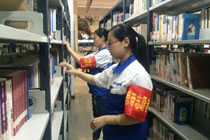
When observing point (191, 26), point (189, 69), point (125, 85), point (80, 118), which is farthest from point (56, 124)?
point (80, 118)

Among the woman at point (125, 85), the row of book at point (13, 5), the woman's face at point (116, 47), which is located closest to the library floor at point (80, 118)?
the woman at point (125, 85)

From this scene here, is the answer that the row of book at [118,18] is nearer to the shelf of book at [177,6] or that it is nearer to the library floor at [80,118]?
the shelf of book at [177,6]

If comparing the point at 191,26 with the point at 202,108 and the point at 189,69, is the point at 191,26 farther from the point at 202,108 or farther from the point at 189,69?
the point at 202,108

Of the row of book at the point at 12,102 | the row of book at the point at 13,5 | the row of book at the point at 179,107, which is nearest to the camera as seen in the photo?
the row of book at the point at 12,102

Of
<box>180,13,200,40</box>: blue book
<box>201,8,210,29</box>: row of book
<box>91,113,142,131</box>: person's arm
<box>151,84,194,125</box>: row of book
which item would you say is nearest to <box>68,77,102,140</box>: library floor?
<box>151,84,194,125</box>: row of book

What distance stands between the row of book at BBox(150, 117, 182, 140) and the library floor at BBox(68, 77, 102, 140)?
3.36 ft

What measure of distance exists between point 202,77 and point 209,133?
0.51 m

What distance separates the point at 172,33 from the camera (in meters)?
1.86

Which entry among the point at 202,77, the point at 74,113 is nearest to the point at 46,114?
the point at 202,77

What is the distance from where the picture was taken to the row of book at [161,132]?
2.01 meters

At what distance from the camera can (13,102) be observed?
76 cm

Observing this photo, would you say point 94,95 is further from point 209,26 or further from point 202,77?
point 209,26

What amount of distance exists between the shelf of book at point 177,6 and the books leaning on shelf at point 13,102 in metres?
1.54

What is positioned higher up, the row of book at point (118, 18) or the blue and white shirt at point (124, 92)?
the row of book at point (118, 18)
